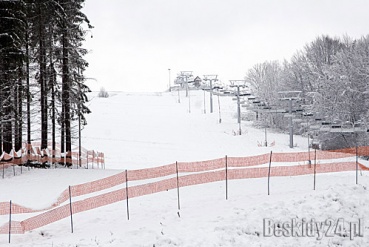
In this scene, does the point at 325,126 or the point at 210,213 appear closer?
the point at 210,213

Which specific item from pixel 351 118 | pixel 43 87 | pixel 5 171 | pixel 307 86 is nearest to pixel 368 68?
pixel 351 118

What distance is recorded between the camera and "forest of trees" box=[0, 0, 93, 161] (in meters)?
18.7

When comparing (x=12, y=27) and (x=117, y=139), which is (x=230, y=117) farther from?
(x=12, y=27)

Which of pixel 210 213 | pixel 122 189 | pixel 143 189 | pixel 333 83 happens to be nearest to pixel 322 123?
pixel 333 83

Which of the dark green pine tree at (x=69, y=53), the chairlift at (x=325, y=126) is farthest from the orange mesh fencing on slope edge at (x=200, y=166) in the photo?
the chairlift at (x=325, y=126)

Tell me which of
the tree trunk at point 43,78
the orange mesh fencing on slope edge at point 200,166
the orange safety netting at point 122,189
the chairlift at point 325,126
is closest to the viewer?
the orange safety netting at point 122,189

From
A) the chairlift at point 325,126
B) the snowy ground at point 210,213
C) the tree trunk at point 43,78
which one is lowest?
the snowy ground at point 210,213

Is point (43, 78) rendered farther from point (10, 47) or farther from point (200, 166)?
point (200, 166)

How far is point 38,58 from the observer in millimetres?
22438

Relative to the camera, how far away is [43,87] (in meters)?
22.6

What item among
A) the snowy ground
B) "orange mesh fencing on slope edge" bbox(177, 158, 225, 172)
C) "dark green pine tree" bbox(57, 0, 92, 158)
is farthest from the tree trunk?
"orange mesh fencing on slope edge" bbox(177, 158, 225, 172)

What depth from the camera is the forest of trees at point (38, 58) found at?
61.4ft

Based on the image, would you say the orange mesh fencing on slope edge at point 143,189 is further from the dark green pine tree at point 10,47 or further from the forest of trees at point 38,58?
the forest of trees at point 38,58

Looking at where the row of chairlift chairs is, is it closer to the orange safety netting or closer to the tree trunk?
the orange safety netting
